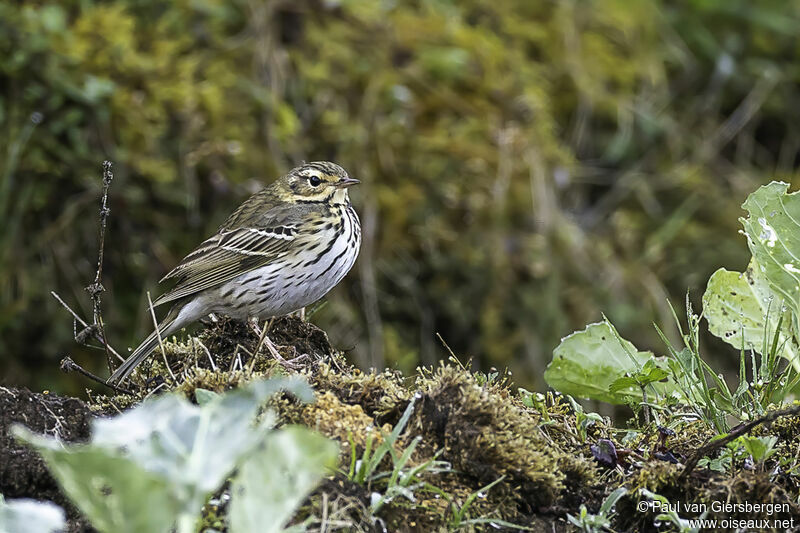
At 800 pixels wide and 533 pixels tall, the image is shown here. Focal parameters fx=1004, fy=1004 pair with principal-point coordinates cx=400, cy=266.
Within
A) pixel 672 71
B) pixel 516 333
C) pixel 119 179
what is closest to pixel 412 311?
pixel 516 333

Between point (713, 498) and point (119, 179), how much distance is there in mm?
4339

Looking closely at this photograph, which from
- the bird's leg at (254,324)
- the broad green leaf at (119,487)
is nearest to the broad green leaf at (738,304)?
the bird's leg at (254,324)

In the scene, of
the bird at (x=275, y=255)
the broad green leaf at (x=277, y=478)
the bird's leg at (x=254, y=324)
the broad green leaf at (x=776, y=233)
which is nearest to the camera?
the broad green leaf at (x=277, y=478)

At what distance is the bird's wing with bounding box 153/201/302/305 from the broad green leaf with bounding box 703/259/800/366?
2.24 meters

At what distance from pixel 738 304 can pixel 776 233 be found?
0.32 meters

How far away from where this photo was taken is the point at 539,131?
291 inches

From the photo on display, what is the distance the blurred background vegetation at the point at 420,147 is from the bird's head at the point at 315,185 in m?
0.65

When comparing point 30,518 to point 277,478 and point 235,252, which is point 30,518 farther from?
point 235,252

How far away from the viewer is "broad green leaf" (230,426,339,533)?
76.9 inches

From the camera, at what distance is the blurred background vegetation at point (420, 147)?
5.83 metres

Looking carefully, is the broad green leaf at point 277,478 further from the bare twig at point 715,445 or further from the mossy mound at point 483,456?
the bare twig at point 715,445

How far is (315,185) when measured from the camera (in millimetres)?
5402

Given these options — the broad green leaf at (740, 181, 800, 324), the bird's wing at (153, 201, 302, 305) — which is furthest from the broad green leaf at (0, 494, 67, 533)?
the bird's wing at (153, 201, 302, 305)

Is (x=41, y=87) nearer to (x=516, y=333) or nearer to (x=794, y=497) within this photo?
(x=516, y=333)
